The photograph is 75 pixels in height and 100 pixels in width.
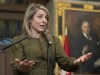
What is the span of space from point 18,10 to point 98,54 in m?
1.59

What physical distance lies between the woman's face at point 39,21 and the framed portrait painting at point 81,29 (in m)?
3.04

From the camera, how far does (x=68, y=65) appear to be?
7.23 ft

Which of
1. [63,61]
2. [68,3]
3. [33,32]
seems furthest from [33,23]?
[68,3]

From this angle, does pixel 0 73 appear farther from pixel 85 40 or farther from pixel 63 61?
pixel 63 61

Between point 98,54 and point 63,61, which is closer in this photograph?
point 63,61

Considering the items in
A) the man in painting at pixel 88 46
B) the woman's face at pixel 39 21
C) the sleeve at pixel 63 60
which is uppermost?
the woman's face at pixel 39 21

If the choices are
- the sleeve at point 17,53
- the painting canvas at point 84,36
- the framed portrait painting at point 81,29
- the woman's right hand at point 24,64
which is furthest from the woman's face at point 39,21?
the painting canvas at point 84,36

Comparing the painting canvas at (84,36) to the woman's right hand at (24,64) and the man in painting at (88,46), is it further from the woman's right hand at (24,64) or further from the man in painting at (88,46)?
the woman's right hand at (24,64)

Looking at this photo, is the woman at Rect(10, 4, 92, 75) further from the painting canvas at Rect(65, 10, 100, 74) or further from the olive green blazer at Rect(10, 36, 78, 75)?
the painting canvas at Rect(65, 10, 100, 74)

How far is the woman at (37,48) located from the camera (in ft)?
6.87

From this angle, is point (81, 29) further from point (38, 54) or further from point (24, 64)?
point (24, 64)

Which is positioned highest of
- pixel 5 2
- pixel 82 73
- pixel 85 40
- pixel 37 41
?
pixel 5 2

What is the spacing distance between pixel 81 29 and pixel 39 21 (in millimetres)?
3314

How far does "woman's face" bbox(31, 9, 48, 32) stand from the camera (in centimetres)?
210
